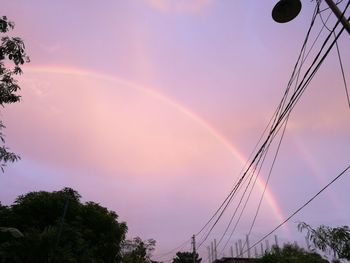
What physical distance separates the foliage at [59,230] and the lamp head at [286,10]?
81.2 feet

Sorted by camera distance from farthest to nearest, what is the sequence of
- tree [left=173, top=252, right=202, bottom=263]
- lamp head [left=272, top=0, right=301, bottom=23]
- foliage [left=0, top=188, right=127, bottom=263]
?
1. tree [left=173, top=252, right=202, bottom=263]
2. foliage [left=0, top=188, right=127, bottom=263]
3. lamp head [left=272, top=0, right=301, bottom=23]

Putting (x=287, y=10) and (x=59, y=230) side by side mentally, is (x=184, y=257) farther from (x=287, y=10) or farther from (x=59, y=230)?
(x=287, y=10)

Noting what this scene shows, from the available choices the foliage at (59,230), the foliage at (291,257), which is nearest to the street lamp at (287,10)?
the foliage at (291,257)

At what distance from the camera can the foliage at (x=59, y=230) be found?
2906 cm

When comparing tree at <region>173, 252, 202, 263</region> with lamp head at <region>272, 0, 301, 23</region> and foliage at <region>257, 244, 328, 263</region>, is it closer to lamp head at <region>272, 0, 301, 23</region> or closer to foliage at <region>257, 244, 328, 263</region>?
foliage at <region>257, 244, 328, 263</region>

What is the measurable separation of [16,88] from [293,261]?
23.7 meters

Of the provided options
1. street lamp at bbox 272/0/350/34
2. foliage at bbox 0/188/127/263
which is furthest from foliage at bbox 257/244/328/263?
street lamp at bbox 272/0/350/34

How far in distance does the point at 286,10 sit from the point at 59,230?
2528 cm

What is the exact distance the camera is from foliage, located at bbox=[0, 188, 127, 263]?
29062 millimetres

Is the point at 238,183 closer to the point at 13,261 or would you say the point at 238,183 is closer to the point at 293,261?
the point at 293,261

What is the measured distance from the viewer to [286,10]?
7289 millimetres

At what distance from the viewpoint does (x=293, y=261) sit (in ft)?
96.1

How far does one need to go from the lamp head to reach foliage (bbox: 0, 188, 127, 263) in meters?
24.8

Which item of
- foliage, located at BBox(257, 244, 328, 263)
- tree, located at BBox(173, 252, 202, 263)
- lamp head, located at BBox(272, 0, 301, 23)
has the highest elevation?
tree, located at BBox(173, 252, 202, 263)
